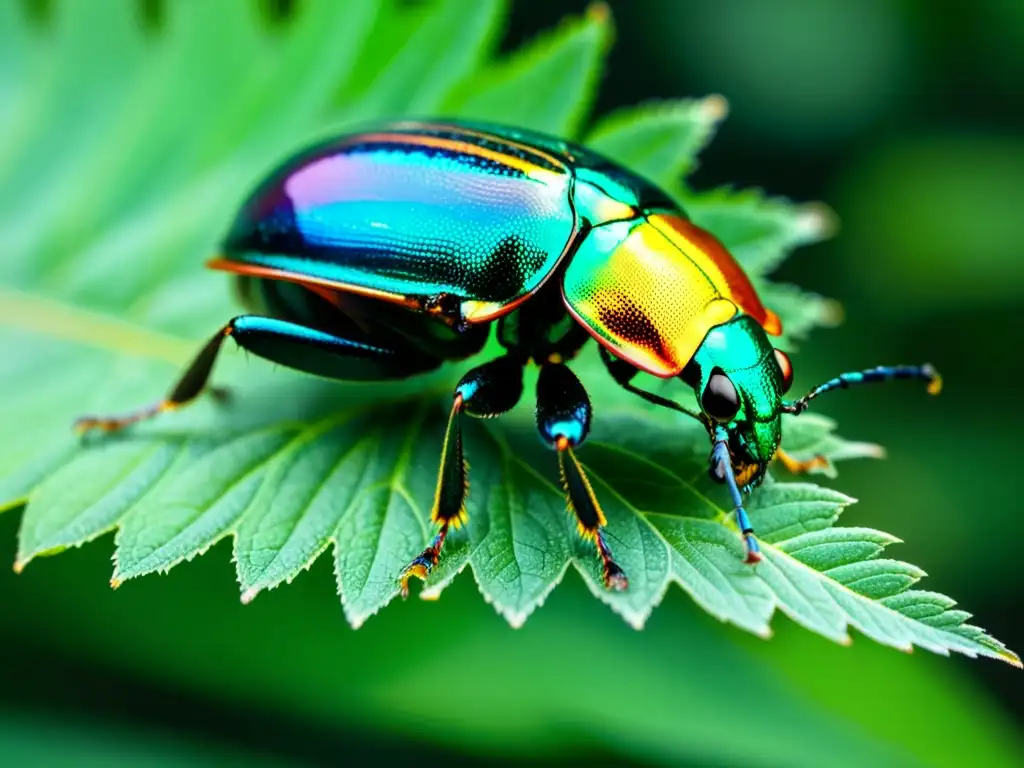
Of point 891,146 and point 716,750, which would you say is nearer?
point 716,750

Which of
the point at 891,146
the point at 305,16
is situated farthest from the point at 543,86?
the point at 891,146

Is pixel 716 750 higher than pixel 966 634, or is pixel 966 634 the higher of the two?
pixel 966 634

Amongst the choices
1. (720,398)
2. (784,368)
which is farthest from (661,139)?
(720,398)

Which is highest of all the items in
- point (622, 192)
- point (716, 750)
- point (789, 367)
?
point (622, 192)

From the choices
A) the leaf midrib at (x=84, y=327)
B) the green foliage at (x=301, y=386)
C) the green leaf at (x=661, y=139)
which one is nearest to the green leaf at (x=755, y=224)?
the green foliage at (x=301, y=386)

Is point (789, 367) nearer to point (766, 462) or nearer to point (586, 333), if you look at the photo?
point (766, 462)

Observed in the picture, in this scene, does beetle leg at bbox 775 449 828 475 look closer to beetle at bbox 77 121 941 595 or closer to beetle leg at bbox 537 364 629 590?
beetle at bbox 77 121 941 595

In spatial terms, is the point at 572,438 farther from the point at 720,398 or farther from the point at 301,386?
the point at 301,386
